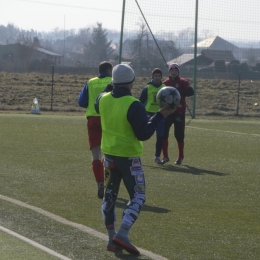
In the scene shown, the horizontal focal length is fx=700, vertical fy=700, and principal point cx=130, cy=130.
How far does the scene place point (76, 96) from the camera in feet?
120

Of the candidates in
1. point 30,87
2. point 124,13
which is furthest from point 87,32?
point 124,13

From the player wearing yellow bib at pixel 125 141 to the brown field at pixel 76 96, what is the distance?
23.0 meters

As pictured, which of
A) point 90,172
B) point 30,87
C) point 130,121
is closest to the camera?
point 130,121

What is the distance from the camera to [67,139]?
17875 millimetres

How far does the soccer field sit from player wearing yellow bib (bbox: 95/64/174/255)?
287mm

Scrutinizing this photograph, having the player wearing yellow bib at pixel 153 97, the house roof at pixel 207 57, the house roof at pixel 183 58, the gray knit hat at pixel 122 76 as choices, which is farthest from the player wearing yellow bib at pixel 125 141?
the house roof at pixel 183 58

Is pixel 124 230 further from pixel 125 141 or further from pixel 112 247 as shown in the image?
pixel 125 141

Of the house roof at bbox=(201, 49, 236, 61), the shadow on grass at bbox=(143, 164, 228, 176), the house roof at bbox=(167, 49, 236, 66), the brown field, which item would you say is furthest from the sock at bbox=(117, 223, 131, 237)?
the house roof at bbox=(201, 49, 236, 61)

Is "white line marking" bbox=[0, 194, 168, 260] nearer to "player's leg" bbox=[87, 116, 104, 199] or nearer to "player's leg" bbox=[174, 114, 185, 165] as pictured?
"player's leg" bbox=[87, 116, 104, 199]

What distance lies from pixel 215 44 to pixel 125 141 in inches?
922

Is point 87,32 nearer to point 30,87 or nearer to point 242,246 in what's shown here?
point 30,87

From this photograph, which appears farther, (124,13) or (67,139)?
(124,13)

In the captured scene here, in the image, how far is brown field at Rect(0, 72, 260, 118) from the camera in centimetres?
3152

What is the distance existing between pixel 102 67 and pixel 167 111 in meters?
3.14
